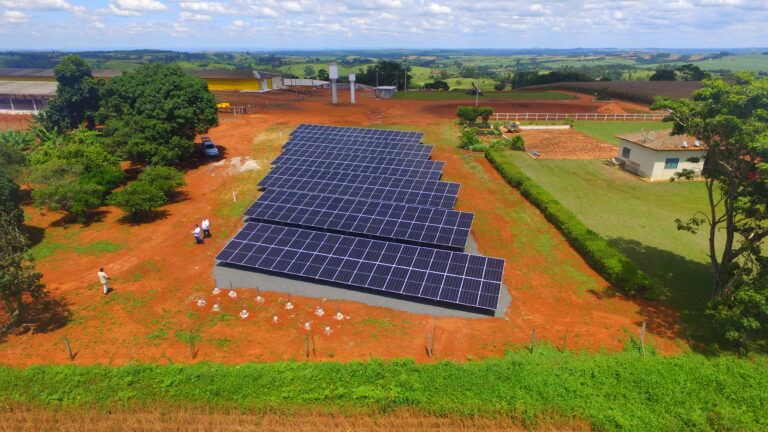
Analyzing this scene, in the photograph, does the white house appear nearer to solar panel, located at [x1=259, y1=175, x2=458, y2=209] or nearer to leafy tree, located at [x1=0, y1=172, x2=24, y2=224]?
solar panel, located at [x1=259, y1=175, x2=458, y2=209]

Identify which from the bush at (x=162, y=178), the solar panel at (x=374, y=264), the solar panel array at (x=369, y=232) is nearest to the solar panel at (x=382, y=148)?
the solar panel array at (x=369, y=232)

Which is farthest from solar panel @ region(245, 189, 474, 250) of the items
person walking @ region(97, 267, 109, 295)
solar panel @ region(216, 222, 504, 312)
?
person walking @ region(97, 267, 109, 295)

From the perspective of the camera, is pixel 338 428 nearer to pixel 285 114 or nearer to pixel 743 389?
pixel 743 389

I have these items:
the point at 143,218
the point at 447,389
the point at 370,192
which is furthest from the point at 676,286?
the point at 143,218

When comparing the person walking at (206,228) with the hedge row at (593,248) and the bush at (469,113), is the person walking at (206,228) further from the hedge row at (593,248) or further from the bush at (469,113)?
the bush at (469,113)

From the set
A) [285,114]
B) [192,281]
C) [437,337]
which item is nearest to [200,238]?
[192,281]

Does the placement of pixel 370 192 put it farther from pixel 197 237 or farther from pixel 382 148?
pixel 197 237
